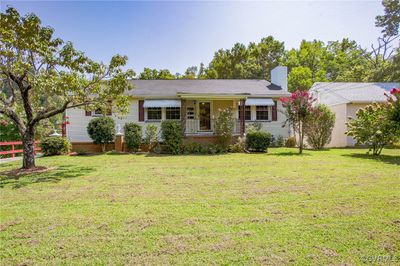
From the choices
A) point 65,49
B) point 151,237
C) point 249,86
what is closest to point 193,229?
point 151,237

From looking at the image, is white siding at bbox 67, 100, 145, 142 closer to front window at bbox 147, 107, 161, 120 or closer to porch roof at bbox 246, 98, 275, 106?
front window at bbox 147, 107, 161, 120

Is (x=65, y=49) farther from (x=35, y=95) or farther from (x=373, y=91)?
(x=373, y=91)

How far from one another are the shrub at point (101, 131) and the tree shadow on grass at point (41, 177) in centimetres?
527

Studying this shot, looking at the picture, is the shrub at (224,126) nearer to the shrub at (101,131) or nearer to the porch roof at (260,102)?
the porch roof at (260,102)

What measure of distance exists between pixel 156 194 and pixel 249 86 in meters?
14.8

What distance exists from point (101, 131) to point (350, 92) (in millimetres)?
17448

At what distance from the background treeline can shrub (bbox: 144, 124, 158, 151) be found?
20.3 meters

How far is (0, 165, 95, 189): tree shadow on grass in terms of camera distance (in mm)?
6447

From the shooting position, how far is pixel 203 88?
697 inches

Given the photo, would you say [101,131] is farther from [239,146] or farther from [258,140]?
[258,140]

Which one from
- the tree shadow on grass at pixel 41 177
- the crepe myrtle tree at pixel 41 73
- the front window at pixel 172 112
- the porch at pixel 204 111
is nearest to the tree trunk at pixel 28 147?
the crepe myrtle tree at pixel 41 73

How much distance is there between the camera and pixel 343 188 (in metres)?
5.54

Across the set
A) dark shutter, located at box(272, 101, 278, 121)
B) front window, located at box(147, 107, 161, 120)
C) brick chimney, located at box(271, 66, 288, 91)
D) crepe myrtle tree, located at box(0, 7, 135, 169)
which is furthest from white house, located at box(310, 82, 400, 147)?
crepe myrtle tree, located at box(0, 7, 135, 169)

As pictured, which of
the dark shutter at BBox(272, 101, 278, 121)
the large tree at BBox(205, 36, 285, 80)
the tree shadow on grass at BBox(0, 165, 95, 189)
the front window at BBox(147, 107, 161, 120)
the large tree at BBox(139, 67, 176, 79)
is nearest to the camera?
the tree shadow on grass at BBox(0, 165, 95, 189)
